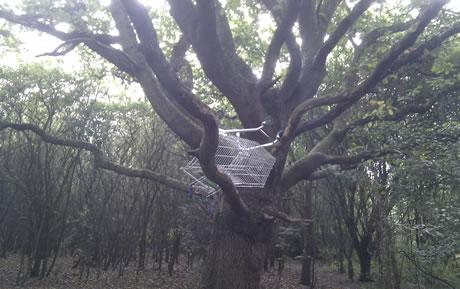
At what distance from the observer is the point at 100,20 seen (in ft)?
21.0

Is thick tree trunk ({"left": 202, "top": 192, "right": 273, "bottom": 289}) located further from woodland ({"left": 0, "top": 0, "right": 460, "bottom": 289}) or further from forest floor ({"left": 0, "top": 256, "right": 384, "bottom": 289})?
forest floor ({"left": 0, "top": 256, "right": 384, "bottom": 289})

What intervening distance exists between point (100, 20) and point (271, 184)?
11.9ft

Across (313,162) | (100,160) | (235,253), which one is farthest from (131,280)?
(313,162)

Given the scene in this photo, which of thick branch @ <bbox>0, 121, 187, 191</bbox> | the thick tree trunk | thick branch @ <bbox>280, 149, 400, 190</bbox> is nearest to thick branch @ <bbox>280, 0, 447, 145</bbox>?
thick branch @ <bbox>280, 149, 400, 190</bbox>

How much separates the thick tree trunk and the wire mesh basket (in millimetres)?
442

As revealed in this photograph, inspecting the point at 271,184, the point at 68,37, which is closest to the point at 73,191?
the point at 68,37

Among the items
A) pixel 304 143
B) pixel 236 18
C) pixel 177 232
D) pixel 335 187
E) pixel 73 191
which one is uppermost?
pixel 236 18

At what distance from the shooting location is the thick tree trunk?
4.78 metres

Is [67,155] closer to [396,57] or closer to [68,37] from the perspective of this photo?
[68,37]

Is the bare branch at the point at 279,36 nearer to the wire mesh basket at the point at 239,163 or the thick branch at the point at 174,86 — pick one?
the wire mesh basket at the point at 239,163

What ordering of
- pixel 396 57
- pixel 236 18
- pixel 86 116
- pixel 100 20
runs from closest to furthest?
pixel 396 57 → pixel 100 20 → pixel 236 18 → pixel 86 116

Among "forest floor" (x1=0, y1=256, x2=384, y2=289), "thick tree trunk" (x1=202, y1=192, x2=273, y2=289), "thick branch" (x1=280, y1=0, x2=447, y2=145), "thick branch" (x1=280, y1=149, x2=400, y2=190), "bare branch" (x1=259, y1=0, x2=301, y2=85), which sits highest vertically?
"bare branch" (x1=259, y1=0, x2=301, y2=85)

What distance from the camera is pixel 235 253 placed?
483 centimetres

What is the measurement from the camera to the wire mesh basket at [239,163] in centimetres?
403
